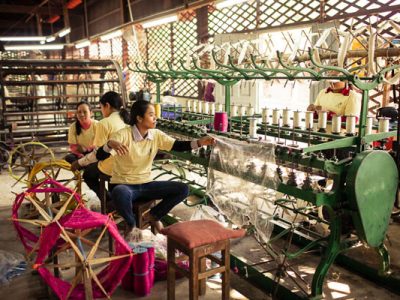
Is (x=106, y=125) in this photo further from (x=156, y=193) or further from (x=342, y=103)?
(x=342, y=103)

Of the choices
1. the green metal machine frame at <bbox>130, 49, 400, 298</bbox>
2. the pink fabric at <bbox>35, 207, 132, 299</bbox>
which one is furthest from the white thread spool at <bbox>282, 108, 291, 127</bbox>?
the pink fabric at <bbox>35, 207, 132, 299</bbox>

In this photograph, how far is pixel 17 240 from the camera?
3756 mm

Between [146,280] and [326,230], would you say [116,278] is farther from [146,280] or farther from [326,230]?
[326,230]

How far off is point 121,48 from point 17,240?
954cm

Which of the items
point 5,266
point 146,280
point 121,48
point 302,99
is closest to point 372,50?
point 146,280

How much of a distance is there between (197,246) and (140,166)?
107cm

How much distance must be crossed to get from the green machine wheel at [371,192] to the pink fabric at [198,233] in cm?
71

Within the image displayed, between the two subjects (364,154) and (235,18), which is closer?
(364,154)

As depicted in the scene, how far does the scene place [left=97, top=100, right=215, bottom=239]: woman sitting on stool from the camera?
3.05m

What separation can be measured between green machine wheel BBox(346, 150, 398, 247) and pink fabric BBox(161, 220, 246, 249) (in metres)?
0.71

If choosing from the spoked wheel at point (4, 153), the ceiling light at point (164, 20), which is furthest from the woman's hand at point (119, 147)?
the spoked wheel at point (4, 153)

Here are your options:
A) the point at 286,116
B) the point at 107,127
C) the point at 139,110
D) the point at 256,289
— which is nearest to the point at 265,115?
the point at 286,116

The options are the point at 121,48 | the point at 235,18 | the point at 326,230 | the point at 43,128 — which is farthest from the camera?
the point at 121,48

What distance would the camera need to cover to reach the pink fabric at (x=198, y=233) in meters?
2.34
